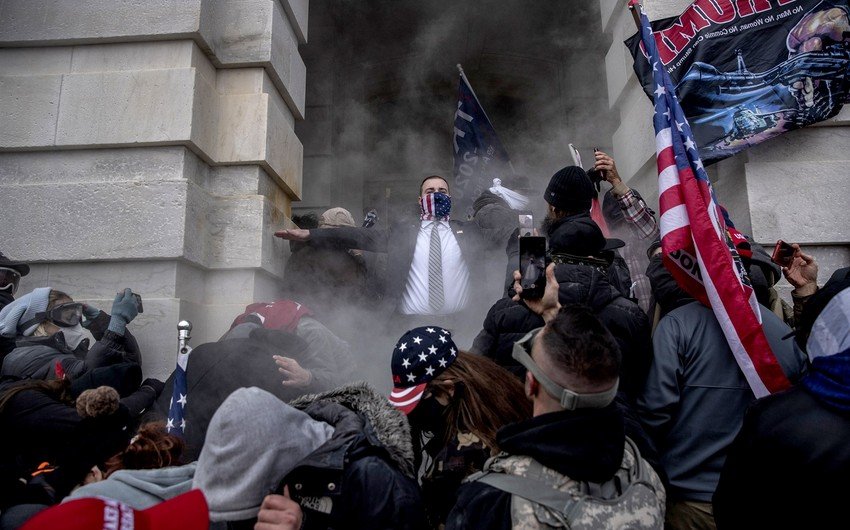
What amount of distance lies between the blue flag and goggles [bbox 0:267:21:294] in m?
3.67

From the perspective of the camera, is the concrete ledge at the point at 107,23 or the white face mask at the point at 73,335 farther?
the concrete ledge at the point at 107,23

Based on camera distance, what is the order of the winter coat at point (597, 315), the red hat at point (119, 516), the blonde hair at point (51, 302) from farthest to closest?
1. the blonde hair at point (51, 302)
2. the winter coat at point (597, 315)
3. the red hat at point (119, 516)

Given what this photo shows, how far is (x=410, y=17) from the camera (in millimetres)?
8281

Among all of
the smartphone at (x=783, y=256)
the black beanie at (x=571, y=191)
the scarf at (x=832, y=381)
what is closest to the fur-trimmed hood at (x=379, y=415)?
the scarf at (x=832, y=381)

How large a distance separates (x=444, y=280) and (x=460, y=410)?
6.41 feet

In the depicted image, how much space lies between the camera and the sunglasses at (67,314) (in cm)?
391

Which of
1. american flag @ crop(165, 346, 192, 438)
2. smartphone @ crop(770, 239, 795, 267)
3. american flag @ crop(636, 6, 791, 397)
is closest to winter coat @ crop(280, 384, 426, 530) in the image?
american flag @ crop(165, 346, 192, 438)

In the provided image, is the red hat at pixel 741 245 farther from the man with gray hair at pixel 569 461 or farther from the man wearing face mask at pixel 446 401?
the man with gray hair at pixel 569 461

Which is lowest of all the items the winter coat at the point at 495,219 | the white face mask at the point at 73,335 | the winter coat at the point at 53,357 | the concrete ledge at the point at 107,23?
the winter coat at the point at 53,357

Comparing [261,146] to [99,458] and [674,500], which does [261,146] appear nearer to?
[99,458]

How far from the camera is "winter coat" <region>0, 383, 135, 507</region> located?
273 centimetres

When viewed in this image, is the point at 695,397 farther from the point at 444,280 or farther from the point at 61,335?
the point at 61,335

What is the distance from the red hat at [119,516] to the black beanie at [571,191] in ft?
8.33

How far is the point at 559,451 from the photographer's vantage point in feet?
5.28
